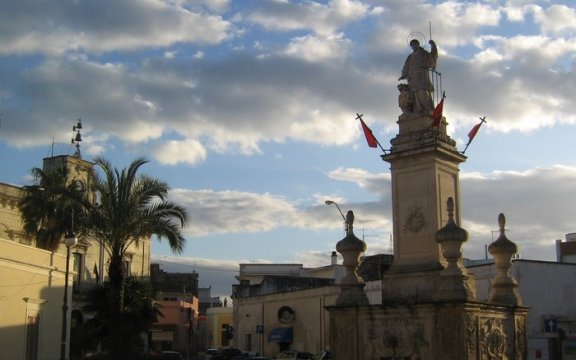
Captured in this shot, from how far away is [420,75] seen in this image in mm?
16938

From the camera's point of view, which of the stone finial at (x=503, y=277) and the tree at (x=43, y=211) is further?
the tree at (x=43, y=211)

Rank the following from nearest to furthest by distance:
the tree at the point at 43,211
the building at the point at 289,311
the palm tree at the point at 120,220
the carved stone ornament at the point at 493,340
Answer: the carved stone ornament at the point at 493,340 → the palm tree at the point at 120,220 → the tree at the point at 43,211 → the building at the point at 289,311

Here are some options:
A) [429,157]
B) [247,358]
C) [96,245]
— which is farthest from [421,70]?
[96,245]

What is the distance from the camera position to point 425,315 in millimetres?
14391

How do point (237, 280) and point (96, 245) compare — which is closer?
point (96, 245)

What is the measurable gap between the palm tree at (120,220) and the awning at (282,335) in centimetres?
1616

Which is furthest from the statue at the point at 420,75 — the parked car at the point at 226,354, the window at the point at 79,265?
the window at the point at 79,265

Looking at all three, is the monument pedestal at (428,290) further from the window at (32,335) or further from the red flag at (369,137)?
the window at (32,335)

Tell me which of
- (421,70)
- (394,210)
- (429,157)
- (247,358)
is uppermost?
(421,70)

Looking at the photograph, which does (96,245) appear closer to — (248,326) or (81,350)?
(248,326)

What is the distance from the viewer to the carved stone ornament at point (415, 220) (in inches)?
616

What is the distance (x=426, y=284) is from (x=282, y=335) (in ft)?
88.7

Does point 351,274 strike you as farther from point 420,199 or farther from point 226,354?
point 226,354

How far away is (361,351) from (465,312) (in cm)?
256
